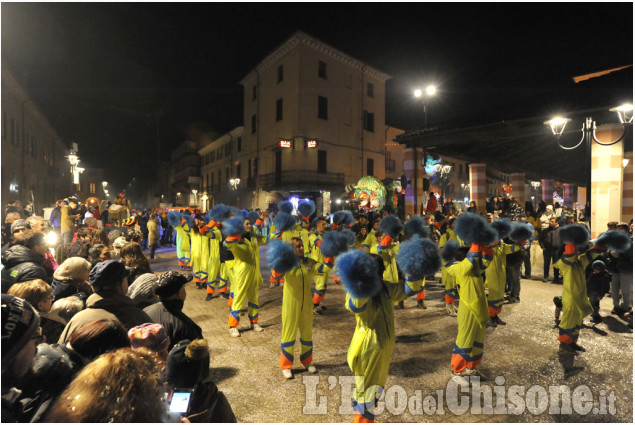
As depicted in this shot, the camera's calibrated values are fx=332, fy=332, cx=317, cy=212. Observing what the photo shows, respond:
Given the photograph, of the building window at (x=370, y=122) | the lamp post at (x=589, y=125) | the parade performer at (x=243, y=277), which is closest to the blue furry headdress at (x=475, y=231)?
the parade performer at (x=243, y=277)

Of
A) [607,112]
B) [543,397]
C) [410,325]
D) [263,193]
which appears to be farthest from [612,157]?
[263,193]

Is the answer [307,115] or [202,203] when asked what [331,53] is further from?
[202,203]

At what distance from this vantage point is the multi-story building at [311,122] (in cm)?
2944

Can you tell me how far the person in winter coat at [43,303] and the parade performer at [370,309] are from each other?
96.0 inches

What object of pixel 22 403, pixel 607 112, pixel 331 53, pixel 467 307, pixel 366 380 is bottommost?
pixel 366 380

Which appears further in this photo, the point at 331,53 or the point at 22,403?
the point at 331,53

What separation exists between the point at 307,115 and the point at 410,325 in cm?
2581

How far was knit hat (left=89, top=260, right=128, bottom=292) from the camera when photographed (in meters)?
2.78

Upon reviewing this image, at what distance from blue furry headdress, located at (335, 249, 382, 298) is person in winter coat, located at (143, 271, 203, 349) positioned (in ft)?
4.69

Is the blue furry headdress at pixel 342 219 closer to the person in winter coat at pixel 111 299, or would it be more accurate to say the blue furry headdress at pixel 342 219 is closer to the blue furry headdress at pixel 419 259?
the blue furry headdress at pixel 419 259

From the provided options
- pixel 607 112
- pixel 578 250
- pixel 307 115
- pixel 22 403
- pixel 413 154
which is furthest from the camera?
pixel 307 115

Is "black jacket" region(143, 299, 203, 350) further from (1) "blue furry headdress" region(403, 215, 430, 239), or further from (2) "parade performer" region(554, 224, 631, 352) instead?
(2) "parade performer" region(554, 224, 631, 352)

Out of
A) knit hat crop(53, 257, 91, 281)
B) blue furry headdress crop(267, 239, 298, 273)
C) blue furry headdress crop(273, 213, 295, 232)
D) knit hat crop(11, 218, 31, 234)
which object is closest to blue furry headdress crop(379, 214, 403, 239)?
blue furry headdress crop(267, 239, 298, 273)

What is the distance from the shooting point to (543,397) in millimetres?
3918
